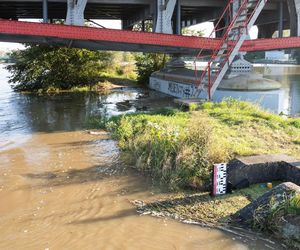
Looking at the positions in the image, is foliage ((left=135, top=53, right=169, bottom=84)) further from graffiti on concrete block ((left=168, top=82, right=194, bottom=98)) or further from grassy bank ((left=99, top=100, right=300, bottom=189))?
grassy bank ((left=99, top=100, right=300, bottom=189))

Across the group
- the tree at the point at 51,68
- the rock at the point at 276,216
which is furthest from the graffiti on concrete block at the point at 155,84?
the rock at the point at 276,216

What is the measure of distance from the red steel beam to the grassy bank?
745 cm

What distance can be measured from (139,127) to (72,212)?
4.46 m

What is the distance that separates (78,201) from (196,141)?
2.57m

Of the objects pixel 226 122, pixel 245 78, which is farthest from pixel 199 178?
pixel 245 78

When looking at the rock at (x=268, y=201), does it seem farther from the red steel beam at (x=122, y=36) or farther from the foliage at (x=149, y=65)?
the foliage at (x=149, y=65)

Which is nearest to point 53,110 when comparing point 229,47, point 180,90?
point 180,90

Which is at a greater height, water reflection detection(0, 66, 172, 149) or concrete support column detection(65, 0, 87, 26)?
concrete support column detection(65, 0, 87, 26)

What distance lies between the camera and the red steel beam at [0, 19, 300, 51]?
1667cm

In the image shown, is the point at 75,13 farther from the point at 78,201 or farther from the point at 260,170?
the point at 260,170

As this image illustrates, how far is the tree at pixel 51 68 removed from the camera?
989 inches

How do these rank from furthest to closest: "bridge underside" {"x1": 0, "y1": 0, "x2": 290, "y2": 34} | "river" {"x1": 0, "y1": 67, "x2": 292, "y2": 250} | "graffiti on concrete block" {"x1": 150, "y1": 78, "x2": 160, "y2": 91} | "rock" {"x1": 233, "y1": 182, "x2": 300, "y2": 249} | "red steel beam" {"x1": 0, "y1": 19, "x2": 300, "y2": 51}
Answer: "graffiti on concrete block" {"x1": 150, "y1": 78, "x2": 160, "y2": 91}
"bridge underside" {"x1": 0, "y1": 0, "x2": 290, "y2": 34}
"red steel beam" {"x1": 0, "y1": 19, "x2": 300, "y2": 51}
"river" {"x1": 0, "y1": 67, "x2": 292, "y2": 250}
"rock" {"x1": 233, "y1": 182, "x2": 300, "y2": 249}

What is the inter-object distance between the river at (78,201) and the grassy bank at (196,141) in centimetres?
41

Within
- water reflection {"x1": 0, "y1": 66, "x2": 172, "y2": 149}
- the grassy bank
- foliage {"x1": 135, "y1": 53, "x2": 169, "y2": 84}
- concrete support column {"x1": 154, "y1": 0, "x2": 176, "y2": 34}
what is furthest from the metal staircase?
foliage {"x1": 135, "y1": 53, "x2": 169, "y2": 84}
